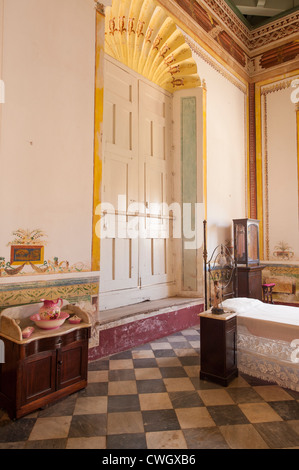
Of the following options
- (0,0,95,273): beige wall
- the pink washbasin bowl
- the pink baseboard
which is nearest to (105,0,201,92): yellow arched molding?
(0,0,95,273): beige wall

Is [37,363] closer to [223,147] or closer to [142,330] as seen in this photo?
[142,330]

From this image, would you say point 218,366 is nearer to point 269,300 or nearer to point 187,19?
point 269,300

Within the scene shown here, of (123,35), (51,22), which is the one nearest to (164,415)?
(51,22)

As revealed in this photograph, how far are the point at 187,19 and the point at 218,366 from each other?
639 centimetres

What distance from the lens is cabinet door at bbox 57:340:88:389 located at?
10.5 feet

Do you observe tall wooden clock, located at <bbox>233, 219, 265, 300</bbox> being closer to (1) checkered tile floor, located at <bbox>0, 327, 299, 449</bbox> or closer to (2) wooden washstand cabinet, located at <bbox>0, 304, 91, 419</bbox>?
(1) checkered tile floor, located at <bbox>0, 327, 299, 449</bbox>

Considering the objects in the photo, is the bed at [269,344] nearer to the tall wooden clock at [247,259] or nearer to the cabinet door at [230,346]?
the cabinet door at [230,346]

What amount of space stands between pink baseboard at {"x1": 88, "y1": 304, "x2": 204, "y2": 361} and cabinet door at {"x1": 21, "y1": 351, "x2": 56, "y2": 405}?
1.09m

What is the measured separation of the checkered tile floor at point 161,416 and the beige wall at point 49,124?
161 cm

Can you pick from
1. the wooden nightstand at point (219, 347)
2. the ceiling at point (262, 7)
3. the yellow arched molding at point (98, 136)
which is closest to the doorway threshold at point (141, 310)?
the yellow arched molding at point (98, 136)

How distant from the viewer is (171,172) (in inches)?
261

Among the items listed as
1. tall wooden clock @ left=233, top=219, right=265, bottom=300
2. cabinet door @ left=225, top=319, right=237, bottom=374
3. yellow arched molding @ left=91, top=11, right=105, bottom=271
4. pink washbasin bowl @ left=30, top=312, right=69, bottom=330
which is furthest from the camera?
tall wooden clock @ left=233, top=219, right=265, bottom=300

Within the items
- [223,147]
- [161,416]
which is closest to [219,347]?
[161,416]

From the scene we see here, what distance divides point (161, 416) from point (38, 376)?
1241 millimetres
